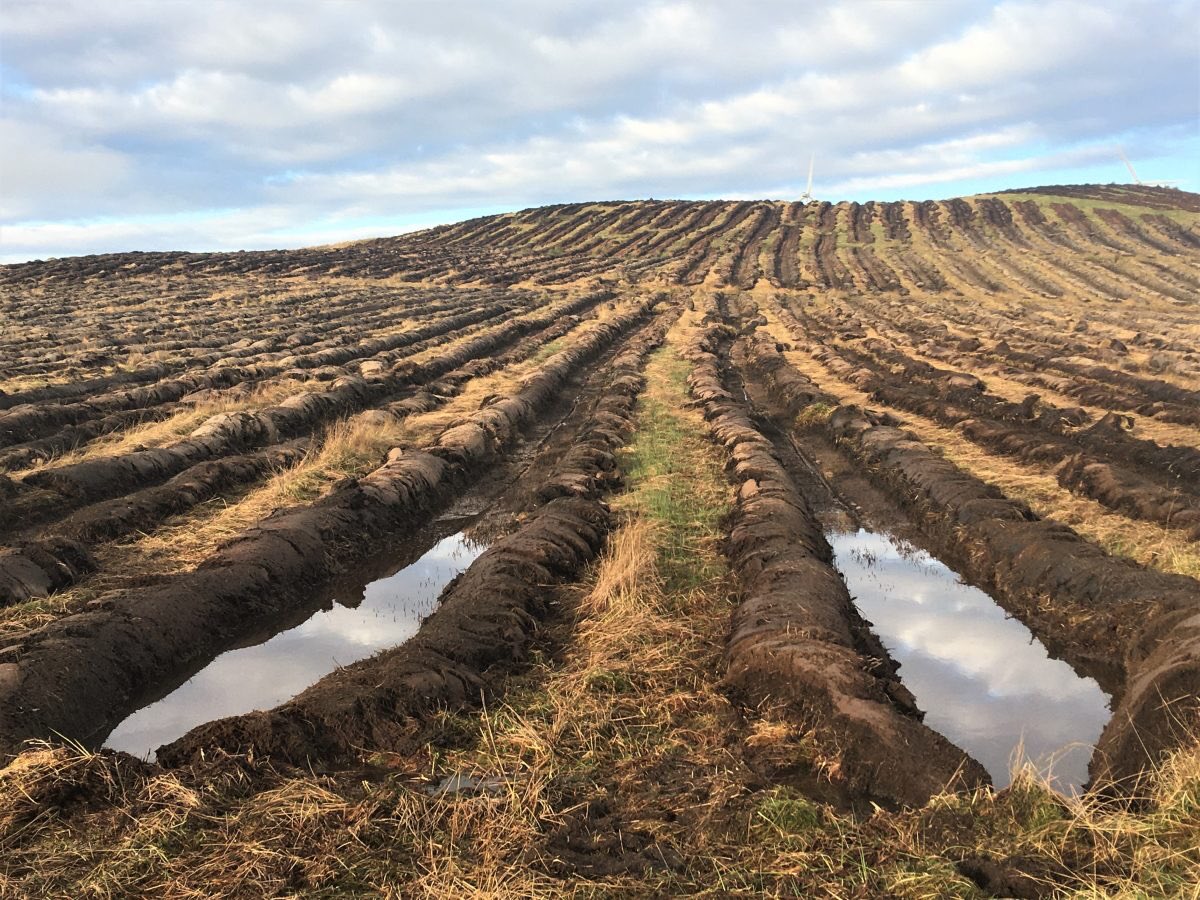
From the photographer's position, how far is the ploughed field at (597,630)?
4148 millimetres

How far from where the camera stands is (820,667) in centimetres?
588

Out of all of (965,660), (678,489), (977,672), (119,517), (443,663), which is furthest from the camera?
(678,489)

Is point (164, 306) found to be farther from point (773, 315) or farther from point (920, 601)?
point (920, 601)

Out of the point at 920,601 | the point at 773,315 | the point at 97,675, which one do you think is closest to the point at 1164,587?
the point at 920,601

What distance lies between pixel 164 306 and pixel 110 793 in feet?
141

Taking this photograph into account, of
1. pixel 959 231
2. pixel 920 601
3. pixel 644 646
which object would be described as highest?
pixel 959 231

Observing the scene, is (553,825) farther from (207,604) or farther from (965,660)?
(207,604)

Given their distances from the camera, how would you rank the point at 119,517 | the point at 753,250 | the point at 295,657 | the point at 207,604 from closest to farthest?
the point at 295,657 < the point at 207,604 < the point at 119,517 < the point at 753,250

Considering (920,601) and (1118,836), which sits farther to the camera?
(920,601)

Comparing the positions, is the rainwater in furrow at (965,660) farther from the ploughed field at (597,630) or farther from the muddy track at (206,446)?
the muddy track at (206,446)

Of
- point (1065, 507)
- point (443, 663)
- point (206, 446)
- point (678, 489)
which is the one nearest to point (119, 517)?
point (206, 446)

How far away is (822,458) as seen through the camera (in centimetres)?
1466

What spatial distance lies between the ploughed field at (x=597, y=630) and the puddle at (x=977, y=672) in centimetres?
4

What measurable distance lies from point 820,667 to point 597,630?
2.13m
